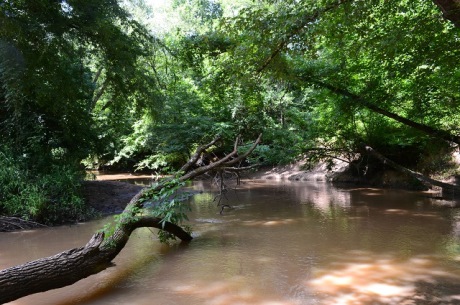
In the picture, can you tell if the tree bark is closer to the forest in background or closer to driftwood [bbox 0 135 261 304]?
the forest in background

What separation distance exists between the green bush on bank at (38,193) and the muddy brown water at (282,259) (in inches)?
26.3

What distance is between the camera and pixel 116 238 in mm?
5273

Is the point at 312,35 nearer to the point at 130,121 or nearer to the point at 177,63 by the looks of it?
the point at 177,63

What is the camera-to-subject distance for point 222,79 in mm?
6672

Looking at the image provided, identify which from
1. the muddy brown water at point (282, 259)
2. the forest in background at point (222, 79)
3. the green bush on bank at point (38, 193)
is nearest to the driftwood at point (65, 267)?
the muddy brown water at point (282, 259)

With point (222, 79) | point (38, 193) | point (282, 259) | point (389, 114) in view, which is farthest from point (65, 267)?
point (389, 114)

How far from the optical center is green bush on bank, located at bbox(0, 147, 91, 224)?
346 inches

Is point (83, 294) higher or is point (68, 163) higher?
point (68, 163)

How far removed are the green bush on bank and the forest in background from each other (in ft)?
→ 0.11

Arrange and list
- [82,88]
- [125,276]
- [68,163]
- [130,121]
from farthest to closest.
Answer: [130,121]
[68,163]
[82,88]
[125,276]

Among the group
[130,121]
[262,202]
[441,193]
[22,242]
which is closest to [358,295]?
[22,242]

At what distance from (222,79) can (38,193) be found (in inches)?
221

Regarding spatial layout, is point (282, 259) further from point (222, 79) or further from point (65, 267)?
point (222, 79)

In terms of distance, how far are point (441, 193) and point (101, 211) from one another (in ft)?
35.3
